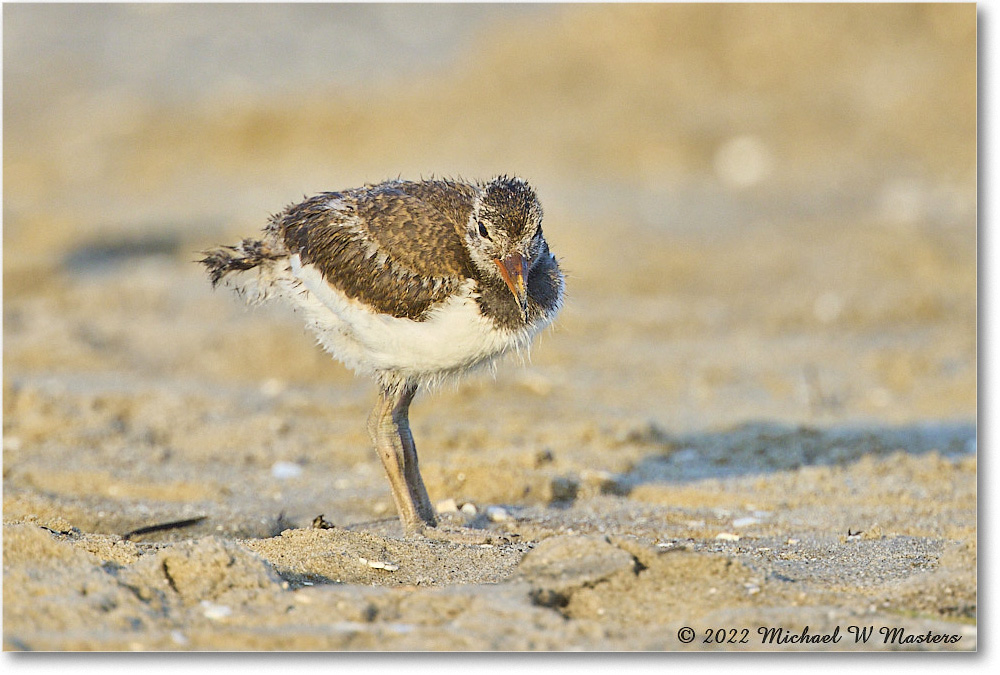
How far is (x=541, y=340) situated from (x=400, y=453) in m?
1.38

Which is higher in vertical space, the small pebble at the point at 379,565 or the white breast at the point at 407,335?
the white breast at the point at 407,335

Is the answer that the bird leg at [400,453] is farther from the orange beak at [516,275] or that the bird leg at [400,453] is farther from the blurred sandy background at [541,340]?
the orange beak at [516,275]

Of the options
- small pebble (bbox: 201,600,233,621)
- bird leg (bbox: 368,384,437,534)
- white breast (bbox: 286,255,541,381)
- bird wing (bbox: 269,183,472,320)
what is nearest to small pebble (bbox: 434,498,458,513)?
bird leg (bbox: 368,384,437,534)

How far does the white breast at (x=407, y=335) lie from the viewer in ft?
14.5

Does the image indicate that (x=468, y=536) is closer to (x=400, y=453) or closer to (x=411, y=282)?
→ (x=400, y=453)

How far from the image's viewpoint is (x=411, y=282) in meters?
4.54

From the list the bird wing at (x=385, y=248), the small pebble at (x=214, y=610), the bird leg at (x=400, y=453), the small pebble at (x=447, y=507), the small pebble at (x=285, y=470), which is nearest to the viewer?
the small pebble at (x=214, y=610)

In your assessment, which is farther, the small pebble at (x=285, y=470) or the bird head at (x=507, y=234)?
the small pebble at (x=285, y=470)

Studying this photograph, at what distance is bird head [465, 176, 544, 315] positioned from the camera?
4.45 m

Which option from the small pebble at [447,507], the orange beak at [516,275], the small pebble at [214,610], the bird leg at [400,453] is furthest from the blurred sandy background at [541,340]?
the orange beak at [516,275]

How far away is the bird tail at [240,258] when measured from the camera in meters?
Result: 5.19

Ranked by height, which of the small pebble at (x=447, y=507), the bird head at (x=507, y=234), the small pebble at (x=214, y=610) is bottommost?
the small pebble at (x=447, y=507)

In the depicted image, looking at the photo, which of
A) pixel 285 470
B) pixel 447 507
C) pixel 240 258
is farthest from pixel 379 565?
pixel 285 470

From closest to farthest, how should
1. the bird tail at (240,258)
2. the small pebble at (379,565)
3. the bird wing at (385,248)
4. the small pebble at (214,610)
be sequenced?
the small pebble at (214,610), the small pebble at (379,565), the bird wing at (385,248), the bird tail at (240,258)
